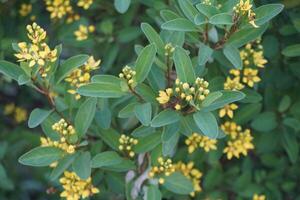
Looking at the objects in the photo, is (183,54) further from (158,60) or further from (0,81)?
(0,81)

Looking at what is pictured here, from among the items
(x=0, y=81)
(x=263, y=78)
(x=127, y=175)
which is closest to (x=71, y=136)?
(x=127, y=175)

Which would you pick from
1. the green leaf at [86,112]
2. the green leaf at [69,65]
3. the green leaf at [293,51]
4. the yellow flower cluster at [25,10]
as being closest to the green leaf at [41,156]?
the green leaf at [86,112]

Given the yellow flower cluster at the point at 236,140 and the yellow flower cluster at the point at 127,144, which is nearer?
the yellow flower cluster at the point at 127,144

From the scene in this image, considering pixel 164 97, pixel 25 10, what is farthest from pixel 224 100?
pixel 25 10

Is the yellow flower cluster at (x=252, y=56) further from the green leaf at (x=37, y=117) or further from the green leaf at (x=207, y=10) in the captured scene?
the green leaf at (x=37, y=117)

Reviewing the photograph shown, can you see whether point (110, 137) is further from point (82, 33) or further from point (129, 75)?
point (82, 33)

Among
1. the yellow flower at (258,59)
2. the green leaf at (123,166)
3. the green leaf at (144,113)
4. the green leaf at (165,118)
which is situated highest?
the green leaf at (144,113)
